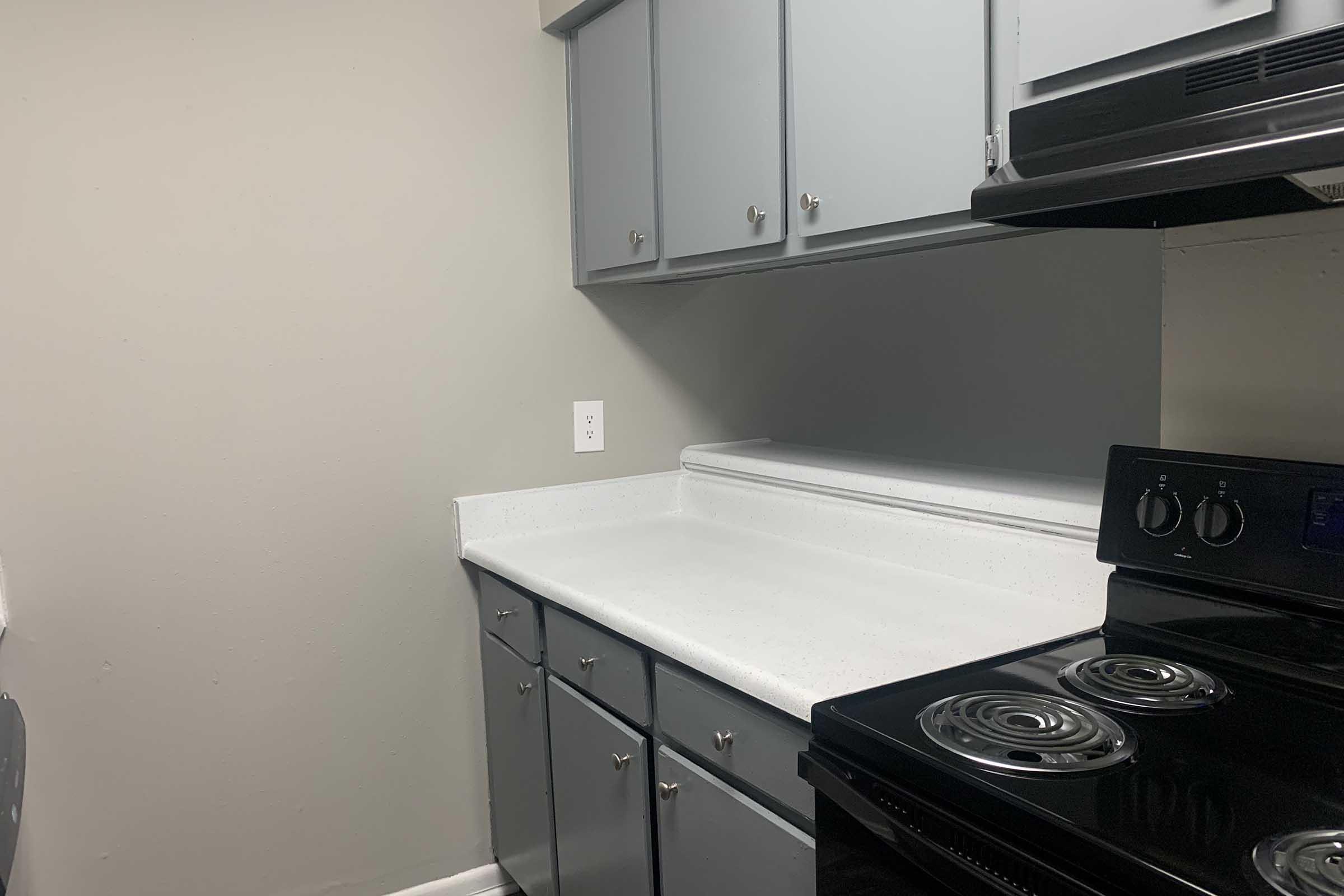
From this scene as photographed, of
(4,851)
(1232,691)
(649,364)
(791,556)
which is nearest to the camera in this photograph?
(4,851)

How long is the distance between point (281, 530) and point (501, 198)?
86 centimetres

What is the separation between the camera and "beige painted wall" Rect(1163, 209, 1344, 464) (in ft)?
3.88

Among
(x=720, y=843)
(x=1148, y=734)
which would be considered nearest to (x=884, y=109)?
(x=1148, y=734)

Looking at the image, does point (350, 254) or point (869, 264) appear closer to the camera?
point (350, 254)

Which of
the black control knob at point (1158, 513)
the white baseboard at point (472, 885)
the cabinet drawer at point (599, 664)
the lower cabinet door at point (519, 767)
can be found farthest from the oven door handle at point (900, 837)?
the white baseboard at point (472, 885)

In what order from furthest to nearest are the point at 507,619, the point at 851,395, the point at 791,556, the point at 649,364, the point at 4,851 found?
the point at 851,395 → the point at 649,364 → the point at 507,619 → the point at 791,556 → the point at 4,851

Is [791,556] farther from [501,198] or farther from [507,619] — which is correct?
[501,198]

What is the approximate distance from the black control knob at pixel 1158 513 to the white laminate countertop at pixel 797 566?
0.14m

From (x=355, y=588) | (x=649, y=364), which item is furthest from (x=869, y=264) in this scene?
(x=355, y=588)

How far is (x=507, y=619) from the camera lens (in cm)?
203

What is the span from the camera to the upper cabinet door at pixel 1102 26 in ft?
3.22

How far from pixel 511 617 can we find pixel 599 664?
1.39ft

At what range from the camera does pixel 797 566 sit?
1.81 metres

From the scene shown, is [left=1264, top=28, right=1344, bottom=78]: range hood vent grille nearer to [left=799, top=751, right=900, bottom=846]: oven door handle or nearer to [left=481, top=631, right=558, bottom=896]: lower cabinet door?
[left=799, top=751, right=900, bottom=846]: oven door handle
